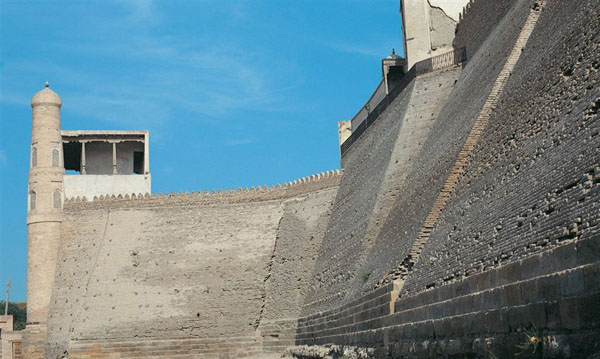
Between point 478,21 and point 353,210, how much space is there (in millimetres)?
6627

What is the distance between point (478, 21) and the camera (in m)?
24.2

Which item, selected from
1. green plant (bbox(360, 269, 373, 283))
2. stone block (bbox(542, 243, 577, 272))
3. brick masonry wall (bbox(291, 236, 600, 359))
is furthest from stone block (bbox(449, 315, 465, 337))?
green plant (bbox(360, 269, 373, 283))

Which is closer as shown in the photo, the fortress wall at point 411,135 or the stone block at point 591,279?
the stone block at point 591,279

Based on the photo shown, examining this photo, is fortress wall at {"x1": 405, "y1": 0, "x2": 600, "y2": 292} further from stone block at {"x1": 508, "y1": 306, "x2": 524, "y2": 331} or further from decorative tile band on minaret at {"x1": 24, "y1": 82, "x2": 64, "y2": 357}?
decorative tile band on minaret at {"x1": 24, "y1": 82, "x2": 64, "y2": 357}

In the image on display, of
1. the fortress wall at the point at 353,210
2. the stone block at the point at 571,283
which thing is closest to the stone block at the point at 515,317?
the stone block at the point at 571,283

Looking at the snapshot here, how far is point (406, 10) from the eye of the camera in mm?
30812

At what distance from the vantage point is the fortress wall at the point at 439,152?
1812 cm

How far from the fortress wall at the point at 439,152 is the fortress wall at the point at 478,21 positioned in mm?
508

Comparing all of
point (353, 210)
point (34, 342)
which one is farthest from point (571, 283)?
point (34, 342)

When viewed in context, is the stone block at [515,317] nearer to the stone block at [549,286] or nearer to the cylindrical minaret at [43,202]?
the stone block at [549,286]

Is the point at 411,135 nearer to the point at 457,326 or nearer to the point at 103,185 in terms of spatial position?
the point at 457,326

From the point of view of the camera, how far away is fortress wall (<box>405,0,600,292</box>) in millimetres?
9875

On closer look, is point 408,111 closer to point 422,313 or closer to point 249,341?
point 249,341

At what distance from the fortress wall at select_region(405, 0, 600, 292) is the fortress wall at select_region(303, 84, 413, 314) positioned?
790cm
